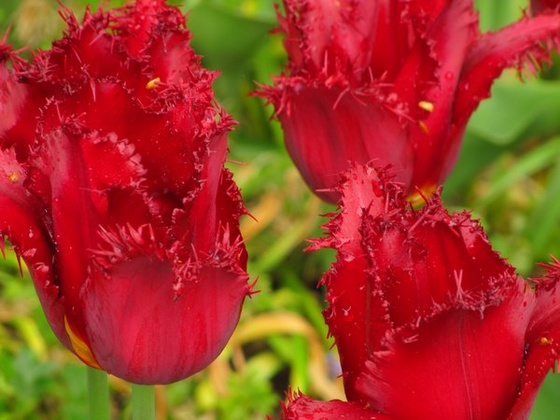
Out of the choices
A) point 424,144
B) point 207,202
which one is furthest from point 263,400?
point 207,202

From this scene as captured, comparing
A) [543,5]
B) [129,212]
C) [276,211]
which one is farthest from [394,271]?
[276,211]

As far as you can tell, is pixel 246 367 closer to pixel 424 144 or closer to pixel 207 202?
pixel 424 144

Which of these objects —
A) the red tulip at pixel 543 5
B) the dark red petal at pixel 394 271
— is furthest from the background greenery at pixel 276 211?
the dark red petal at pixel 394 271

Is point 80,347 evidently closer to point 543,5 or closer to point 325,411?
point 325,411

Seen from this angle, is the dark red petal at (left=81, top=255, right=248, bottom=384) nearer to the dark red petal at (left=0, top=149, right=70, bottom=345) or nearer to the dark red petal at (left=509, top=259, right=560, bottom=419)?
the dark red petal at (left=0, top=149, right=70, bottom=345)

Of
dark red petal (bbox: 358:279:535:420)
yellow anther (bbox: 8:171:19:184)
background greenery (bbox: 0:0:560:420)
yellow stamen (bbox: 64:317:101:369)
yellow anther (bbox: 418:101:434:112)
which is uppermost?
yellow anther (bbox: 8:171:19:184)

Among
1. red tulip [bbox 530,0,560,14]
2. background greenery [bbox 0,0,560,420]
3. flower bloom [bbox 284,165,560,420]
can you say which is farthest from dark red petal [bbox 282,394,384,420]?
background greenery [bbox 0,0,560,420]

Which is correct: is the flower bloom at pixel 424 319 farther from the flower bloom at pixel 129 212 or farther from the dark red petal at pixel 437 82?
the dark red petal at pixel 437 82

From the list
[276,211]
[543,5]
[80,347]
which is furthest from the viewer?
[276,211]
